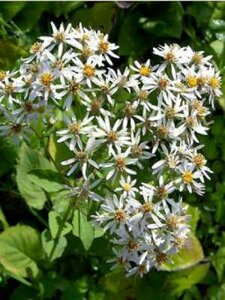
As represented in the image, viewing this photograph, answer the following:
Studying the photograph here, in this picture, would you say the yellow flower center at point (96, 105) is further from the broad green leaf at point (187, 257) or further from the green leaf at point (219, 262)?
A: the green leaf at point (219, 262)

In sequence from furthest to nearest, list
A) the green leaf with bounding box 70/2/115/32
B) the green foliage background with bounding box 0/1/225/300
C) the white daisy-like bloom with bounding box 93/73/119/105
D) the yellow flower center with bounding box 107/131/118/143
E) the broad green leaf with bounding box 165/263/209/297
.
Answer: the green leaf with bounding box 70/2/115/32 < the broad green leaf with bounding box 165/263/209/297 < the green foliage background with bounding box 0/1/225/300 < the white daisy-like bloom with bounding box 93/73/119/105 < the yellow flower center with bounding box 107/131/118/143

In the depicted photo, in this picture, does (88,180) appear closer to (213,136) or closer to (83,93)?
(83,93)

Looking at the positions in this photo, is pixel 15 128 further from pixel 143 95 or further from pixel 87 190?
pixel 143 95

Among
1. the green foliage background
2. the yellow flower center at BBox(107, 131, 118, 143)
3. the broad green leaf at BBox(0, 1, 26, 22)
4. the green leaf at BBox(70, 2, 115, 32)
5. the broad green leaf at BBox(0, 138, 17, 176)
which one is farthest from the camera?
the green leaf at BBox(70, 2, 115, 32)

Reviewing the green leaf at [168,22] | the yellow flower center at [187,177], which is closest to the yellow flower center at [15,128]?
the yellow flower center at [187,177]

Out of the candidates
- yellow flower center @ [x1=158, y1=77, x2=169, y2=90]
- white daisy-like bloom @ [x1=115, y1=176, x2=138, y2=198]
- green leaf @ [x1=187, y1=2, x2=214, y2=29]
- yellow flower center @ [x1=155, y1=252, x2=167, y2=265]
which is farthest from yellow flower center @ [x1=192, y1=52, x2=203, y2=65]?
green leaf @ [x1=187, y1=2, x2=214, y2=29]

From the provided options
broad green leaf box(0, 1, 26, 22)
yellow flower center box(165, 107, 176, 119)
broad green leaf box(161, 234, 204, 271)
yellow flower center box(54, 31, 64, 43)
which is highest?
yellow flower center box(54, 31, 64, 43)

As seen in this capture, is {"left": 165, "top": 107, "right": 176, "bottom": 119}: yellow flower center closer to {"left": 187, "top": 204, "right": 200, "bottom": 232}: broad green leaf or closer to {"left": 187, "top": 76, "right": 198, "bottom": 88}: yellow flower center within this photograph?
{"left": 187, "top": 76, "right": 198, "bottom": 88}: yellow flower center
